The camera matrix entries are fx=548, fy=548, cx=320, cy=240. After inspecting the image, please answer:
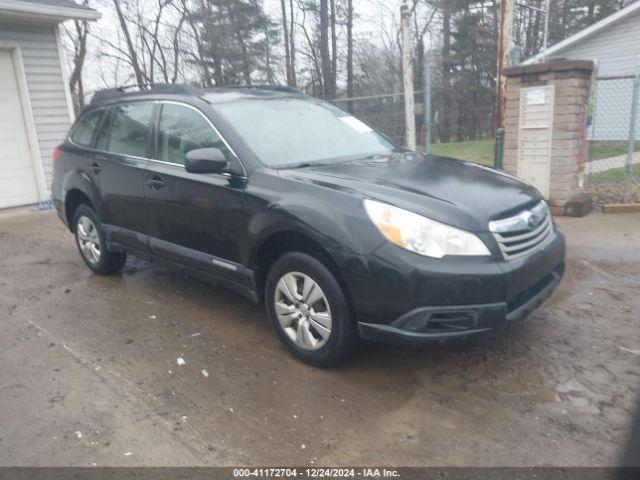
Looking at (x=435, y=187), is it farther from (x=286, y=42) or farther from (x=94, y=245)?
(x=286, y=42)

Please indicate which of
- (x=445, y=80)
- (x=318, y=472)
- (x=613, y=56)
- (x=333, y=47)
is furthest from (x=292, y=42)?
(x=318, y=472)

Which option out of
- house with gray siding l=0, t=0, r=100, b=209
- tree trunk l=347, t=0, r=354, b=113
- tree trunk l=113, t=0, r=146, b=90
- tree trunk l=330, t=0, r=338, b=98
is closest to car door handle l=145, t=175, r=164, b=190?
house with gray siding l=0, t=0, r=100, b=209

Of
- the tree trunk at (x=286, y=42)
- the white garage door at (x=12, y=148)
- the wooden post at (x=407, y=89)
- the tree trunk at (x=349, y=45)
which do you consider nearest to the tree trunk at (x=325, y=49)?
the tree trunk at (x=349, y=45)

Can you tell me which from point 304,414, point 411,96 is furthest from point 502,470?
point 411,96

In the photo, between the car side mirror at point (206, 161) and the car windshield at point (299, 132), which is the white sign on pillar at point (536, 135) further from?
the car side mirror at point (206, 161)

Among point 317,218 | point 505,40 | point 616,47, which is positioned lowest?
point 317,218

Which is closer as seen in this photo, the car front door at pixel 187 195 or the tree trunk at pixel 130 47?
the car front door at pixel 187 195

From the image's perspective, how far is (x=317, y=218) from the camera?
3.23 metres

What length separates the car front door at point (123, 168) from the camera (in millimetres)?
4633

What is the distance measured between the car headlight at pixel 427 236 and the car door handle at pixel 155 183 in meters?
2.07

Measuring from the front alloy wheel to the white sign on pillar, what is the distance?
15.8ft

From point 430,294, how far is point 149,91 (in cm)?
326

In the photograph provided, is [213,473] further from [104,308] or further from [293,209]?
[104,308]

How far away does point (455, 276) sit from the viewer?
290 cm
